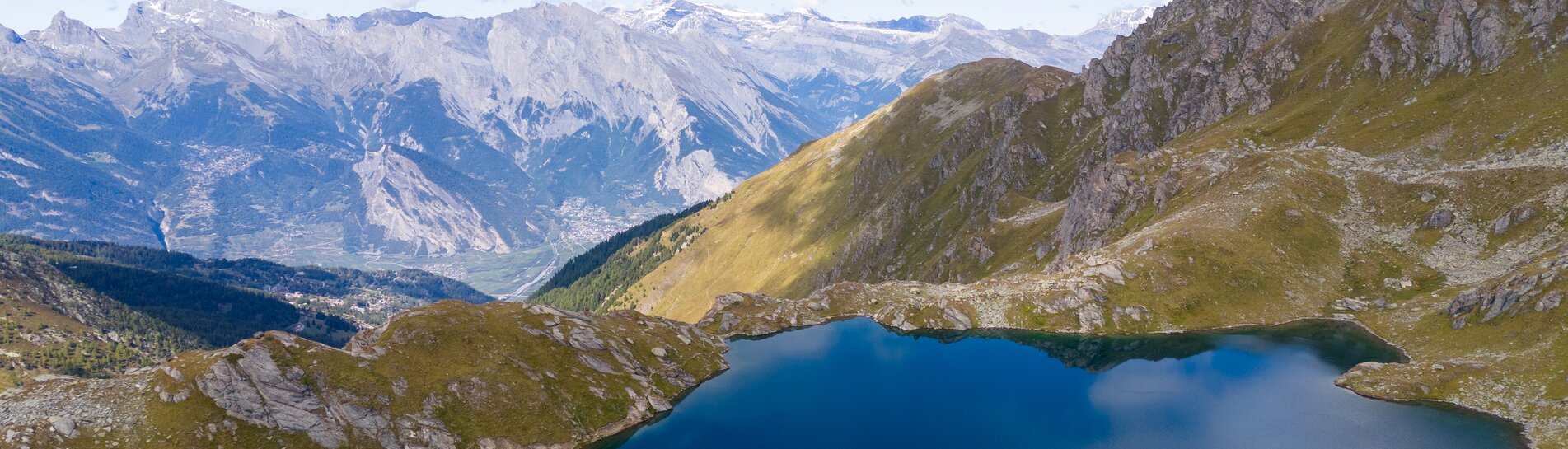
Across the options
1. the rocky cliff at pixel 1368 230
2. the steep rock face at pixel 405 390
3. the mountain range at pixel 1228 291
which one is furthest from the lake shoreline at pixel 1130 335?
the steep rock face at pixel 405 390

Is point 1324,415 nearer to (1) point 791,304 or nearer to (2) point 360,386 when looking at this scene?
(1) point 791,304

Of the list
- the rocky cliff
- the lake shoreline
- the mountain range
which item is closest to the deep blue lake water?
the lake shoreline

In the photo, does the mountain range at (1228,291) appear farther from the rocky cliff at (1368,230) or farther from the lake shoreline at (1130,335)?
the lake shoreline at (1130,335)

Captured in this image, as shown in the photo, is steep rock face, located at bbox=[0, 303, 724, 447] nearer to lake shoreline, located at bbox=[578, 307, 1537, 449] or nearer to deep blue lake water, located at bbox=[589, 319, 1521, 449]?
lake shoreline, located at bbox=[578, 307, 1537, 449]

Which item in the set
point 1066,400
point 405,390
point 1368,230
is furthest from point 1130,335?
point 405,390

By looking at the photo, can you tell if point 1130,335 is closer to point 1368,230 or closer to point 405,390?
point 1368,230

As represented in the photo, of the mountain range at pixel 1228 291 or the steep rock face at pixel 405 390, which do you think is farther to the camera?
the mountain range at pixel 1228 291
